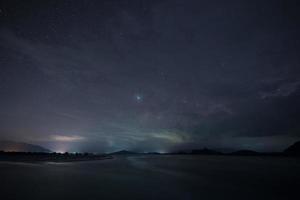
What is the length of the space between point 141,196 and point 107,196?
2.17m

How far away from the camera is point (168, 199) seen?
11750 millimetres

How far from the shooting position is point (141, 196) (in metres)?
12.3

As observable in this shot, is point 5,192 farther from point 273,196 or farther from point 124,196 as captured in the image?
point 273,196

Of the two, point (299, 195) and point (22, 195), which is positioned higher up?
point (22, 195)

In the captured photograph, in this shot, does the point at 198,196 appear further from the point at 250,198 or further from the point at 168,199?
the point at 250,198

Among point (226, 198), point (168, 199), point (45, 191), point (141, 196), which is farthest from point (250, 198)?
point (45, 191)

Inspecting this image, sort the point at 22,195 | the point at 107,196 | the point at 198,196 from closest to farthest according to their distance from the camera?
1. the point at 22,195
2. the point at 107,196
3. the point at 198,196

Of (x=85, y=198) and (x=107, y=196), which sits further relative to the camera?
(x=107, y=196)

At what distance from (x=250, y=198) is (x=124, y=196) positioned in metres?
8.17

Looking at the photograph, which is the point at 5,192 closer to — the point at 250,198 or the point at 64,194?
the point at 64,194

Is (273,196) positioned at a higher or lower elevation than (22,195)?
lower

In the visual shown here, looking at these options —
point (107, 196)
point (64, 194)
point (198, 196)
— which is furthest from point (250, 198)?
point (64, 194)

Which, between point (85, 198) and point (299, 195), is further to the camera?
point (299, 195)

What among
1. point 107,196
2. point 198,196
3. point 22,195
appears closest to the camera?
point 22,195
